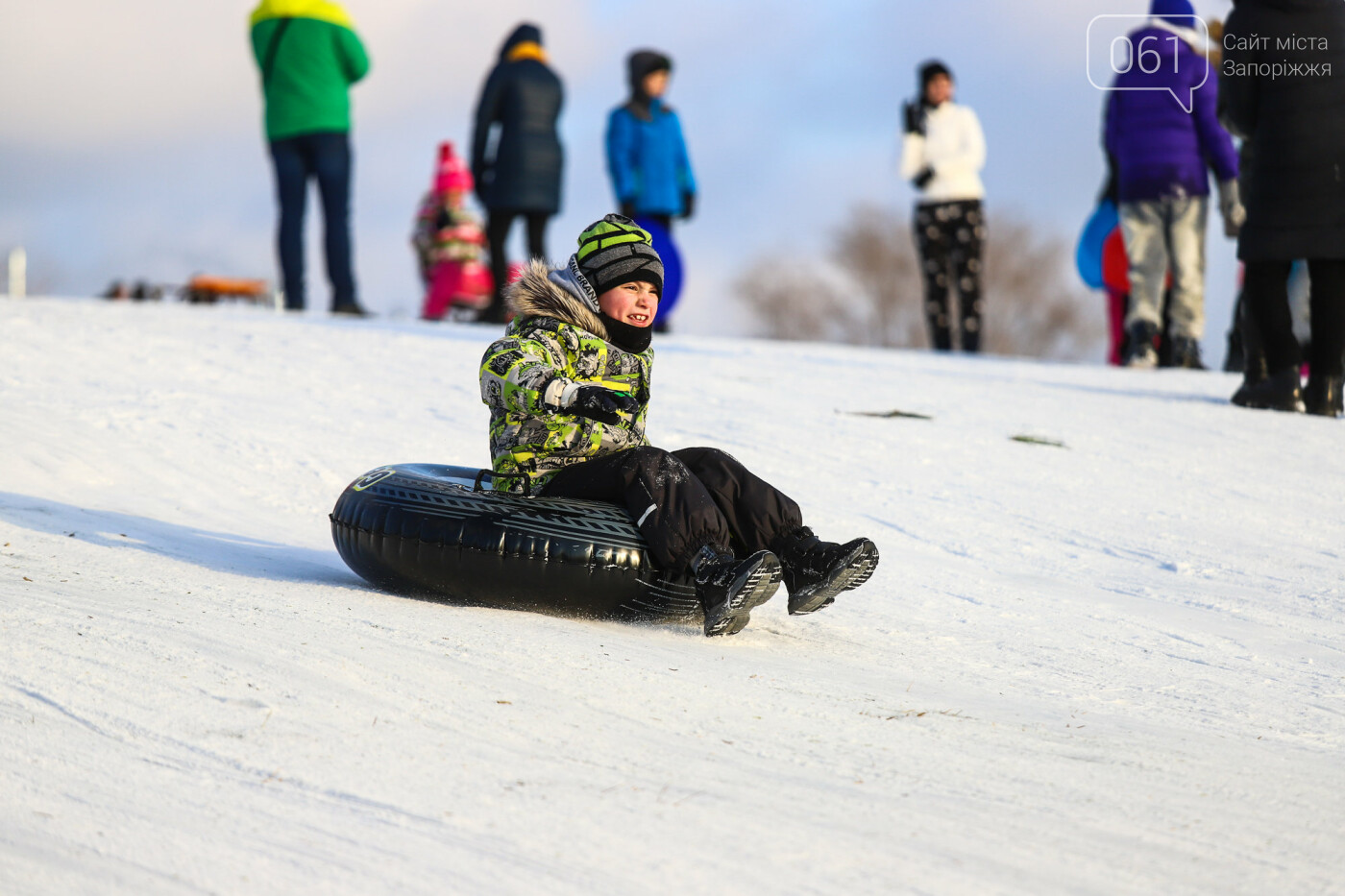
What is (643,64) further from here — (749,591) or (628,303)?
(749,591)

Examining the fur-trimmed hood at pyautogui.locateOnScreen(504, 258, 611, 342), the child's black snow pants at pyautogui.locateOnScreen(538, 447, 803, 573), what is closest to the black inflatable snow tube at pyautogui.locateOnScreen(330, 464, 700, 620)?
the child's black snow pants at pyautogui.locateOnScreen(538, 447, 803, 573)

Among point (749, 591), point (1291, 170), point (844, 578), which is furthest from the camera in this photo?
point (1291, 170)

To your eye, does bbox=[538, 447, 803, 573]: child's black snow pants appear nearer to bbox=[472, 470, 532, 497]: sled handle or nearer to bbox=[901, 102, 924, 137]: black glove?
bbox=[472, 470, 532, 497]: sled handle

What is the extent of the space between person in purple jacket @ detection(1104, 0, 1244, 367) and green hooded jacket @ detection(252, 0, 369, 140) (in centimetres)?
539

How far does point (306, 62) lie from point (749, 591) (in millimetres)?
7295

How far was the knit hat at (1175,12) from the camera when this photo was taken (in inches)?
348

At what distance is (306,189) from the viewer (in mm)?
9469

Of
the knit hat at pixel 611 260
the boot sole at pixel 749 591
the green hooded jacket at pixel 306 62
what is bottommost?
the boot sole at pixel 749 591

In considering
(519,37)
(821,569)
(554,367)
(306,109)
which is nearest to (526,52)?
(519,37)

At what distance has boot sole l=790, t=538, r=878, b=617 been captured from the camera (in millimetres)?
3373

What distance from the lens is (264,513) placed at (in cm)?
507

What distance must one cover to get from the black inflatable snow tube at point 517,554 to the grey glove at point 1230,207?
20.6 ft

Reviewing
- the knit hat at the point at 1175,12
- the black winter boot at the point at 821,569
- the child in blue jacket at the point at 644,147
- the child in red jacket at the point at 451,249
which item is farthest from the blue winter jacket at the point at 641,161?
the child in red jacket at the point at 451,249

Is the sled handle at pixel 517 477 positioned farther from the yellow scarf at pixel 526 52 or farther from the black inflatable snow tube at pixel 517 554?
the yellow scarf at pixel 526 52
